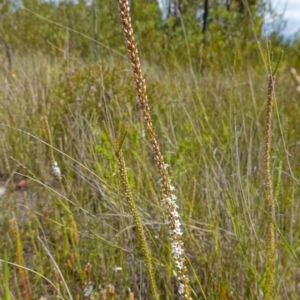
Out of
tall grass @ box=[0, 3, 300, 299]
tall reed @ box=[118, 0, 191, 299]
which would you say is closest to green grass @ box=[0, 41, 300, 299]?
tall grass @ box=[0, 3, 300, 299]

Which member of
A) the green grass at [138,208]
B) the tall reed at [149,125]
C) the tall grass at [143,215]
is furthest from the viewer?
the green grass at [138,208]

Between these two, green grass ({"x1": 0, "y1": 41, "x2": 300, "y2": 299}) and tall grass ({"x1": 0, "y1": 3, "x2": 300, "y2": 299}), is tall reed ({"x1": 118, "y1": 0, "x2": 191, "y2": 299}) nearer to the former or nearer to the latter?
tall grass ({"x1": 0, "y1": 3, "x2": 300, "y2": 299})

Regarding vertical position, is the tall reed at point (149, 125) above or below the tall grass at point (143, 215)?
above

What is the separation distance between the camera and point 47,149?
1.68 metres

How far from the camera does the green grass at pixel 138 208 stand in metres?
0.83

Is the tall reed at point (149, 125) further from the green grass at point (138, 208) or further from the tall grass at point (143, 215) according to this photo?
the green grass at point (138, 208)

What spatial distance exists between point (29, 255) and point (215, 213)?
60 centimetres

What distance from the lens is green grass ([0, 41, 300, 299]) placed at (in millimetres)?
828

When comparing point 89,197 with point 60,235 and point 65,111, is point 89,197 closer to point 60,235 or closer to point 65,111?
point 60,235

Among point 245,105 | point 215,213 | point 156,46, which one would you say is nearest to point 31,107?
point 245,105

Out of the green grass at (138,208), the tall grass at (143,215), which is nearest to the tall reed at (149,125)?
the tall grass at (143,215)

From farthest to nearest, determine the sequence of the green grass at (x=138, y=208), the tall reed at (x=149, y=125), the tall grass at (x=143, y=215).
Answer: the green grass at (x=138, y=208)
the tall grass at (x=143, y=215)
the tall reed at (x=149, y=125)

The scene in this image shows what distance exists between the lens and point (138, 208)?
3.51 feet

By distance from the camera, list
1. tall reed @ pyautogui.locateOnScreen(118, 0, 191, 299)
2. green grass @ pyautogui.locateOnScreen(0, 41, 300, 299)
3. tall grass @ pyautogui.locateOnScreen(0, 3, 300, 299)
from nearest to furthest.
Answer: tall reed @ pyautogui.locateOnScreen(118, 0, 191, 299), tall grass @ pyautogui.locateOnScreen(0, 3, 300, 299), green grass @ pyautogui.locateOnScreen(0, 41, 300, 299)
